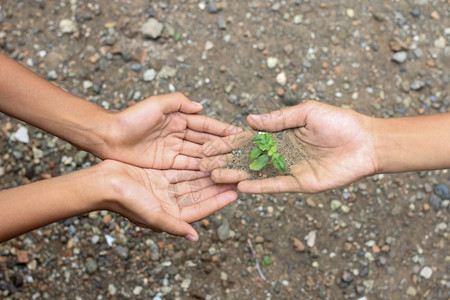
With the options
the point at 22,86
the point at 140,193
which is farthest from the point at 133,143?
the point at 22,86

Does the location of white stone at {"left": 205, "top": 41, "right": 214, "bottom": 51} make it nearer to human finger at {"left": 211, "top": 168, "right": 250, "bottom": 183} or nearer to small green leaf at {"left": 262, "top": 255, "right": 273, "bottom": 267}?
human finger at {"left": 211, "top": 168, "right": 250, "bottom": 183}

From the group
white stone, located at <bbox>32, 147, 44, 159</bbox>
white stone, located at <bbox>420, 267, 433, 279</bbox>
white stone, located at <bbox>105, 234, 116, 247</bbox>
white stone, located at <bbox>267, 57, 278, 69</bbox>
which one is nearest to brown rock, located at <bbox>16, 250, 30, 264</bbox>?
white stone, located at <bbox>105, 234, 116, 247</bbox>

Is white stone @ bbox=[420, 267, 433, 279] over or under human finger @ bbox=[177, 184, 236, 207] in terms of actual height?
under

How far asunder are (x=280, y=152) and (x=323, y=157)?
273mm

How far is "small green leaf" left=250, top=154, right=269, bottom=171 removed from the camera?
2.70 metres

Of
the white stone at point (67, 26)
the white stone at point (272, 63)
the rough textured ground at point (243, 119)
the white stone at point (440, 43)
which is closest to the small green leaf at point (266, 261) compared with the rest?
the rough textured ground at point (243, 119)

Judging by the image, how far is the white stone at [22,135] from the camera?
3580 millimetres

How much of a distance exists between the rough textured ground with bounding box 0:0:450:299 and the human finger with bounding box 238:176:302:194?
0.80 metres

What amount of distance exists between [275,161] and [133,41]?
1883 millimetres

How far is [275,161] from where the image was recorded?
269 centimetres

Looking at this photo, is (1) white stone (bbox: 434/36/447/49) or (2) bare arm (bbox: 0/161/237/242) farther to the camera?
(1) white stone (bbox: 434/36/447/49)

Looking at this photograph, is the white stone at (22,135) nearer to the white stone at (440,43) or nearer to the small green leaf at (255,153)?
the small green leaf at (255,153)

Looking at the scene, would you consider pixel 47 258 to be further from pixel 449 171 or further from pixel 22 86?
pixel 449 171

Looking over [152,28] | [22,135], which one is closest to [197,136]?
[152,28]
